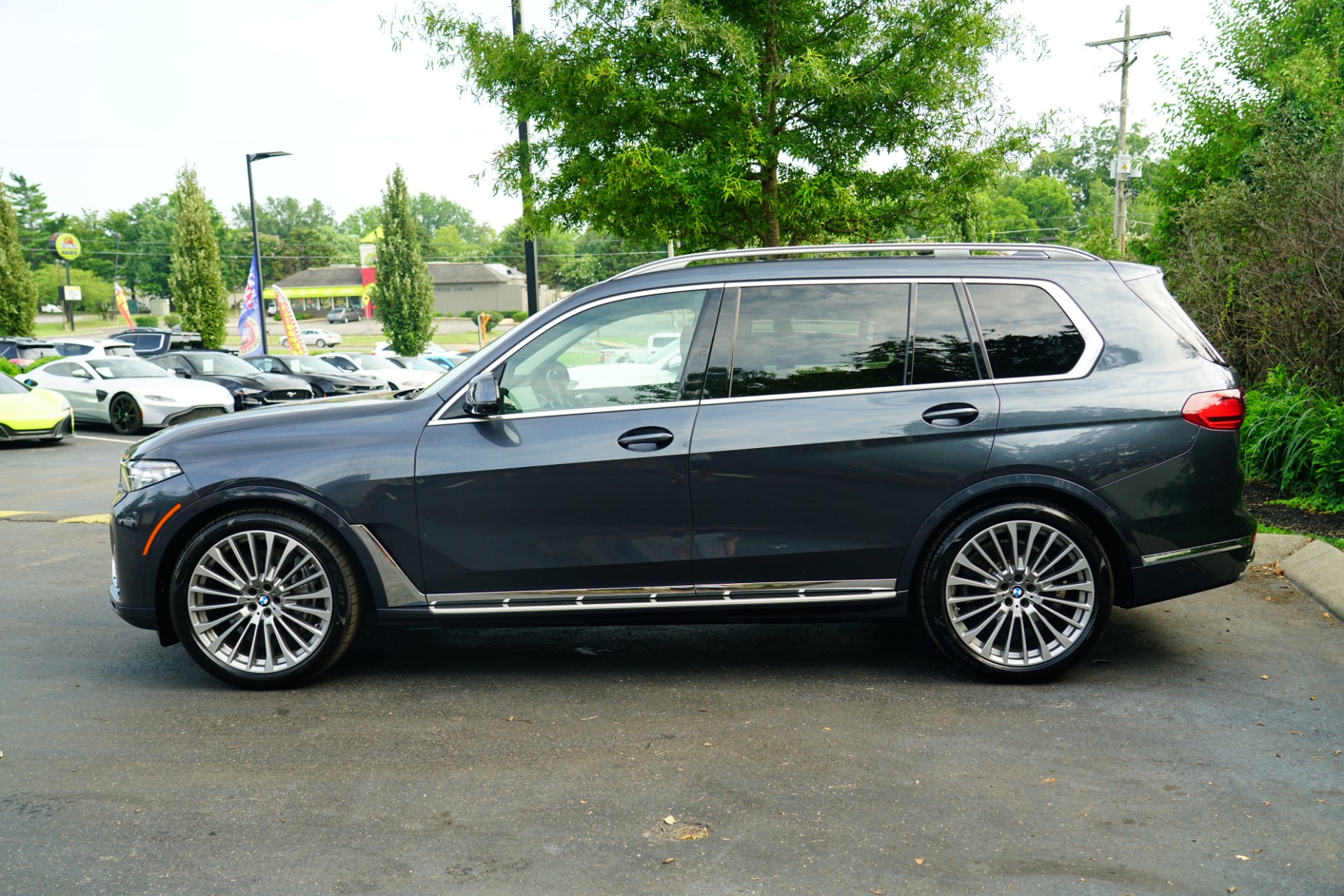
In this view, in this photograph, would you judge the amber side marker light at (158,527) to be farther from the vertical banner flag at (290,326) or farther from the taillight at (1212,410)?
the vertical banner flag at (290,326)

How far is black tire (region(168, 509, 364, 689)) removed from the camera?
15.5 feet

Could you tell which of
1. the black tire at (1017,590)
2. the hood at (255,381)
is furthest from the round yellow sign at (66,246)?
the black tire at (1017,590)

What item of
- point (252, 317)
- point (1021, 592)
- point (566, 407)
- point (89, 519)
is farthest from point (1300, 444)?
point (252, 317)

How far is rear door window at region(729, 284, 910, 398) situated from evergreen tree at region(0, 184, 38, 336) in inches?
1568

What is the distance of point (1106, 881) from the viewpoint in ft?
10.1

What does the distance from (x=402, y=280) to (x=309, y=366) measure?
792 inches

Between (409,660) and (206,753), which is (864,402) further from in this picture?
(206,753)

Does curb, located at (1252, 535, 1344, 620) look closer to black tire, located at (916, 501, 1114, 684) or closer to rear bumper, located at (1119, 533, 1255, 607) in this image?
rear bumper, located at (1119, 533, 1255, 607)

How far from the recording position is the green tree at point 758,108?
388 inches

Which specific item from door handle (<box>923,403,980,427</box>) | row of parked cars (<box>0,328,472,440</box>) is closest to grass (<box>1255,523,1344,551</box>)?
door handle (<box>923,403,980,427</box>)

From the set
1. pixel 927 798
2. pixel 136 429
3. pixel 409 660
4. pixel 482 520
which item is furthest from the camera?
pixel 136 429

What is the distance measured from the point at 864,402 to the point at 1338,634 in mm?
2897

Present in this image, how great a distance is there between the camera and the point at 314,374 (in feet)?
84.9

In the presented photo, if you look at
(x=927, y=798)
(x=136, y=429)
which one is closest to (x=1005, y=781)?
(x=927, y=798)
